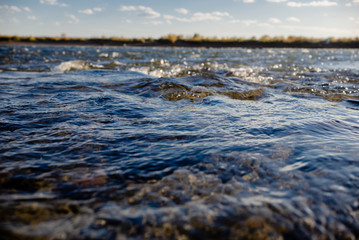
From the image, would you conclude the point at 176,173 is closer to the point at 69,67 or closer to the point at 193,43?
the point at 69,67

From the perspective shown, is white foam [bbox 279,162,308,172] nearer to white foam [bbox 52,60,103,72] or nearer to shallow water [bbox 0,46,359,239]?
shallow water [bbox 0,46,359,239]

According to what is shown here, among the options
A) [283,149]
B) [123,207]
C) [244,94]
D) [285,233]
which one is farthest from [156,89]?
[285,233]

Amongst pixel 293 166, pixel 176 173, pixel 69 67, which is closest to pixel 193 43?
pixel 69 67

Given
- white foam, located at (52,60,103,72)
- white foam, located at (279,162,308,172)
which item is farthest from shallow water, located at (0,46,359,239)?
white foam, located at (52,60,103,72)

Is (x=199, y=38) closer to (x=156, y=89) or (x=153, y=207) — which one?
(x=156, y=89)

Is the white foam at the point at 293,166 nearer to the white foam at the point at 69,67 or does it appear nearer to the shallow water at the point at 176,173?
the shallow water at the point at 176,173

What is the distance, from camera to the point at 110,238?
1.07m

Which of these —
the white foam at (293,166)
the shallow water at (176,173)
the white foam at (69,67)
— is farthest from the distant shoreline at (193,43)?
the white foam at (293,166)

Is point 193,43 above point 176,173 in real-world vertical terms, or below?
above

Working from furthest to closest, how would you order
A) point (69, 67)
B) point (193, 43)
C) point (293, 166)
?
point (193, 43) < point (69, 67) < point (293, 166)

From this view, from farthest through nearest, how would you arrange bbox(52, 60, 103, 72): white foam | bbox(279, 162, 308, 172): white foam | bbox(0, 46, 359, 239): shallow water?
bbox(52, 60, 103, 72): white foam → bbox(279, 162, 308, 172): white foam → bbox(0, 46, 359, 239): shallow water

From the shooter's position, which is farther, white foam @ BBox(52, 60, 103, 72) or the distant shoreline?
the distant shoreline

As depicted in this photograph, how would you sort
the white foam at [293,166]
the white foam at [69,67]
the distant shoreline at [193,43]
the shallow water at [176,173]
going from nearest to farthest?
the shallow water at [176,173], the white foam at [293,166], the white foam at [69,67], the distant shoreline at [193,43]

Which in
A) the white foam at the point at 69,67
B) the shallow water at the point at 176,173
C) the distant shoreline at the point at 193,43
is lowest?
the shallow water at the point at 176,173
